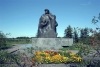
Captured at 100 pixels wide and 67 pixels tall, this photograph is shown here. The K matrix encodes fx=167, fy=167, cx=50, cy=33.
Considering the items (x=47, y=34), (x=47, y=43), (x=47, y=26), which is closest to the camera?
(x=47, y=43)

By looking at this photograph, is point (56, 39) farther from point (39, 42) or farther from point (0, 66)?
point (0, 66)

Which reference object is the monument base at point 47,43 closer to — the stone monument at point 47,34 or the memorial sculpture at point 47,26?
the stone monument at point 47,34

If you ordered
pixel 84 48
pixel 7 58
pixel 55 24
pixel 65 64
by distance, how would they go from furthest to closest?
pixel 55 24
pixel 65 64
pixel 7 58
pixel 84 48

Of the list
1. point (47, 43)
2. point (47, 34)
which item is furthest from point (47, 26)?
point (47, 43)

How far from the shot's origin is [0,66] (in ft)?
20.0

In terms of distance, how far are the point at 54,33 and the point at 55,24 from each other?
1.14 metres

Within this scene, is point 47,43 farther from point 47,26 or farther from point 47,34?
point 47,26

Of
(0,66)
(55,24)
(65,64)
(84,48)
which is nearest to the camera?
(84,48)

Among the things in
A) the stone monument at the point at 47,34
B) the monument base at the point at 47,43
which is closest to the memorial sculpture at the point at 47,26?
the stone monument at the point at 47,34

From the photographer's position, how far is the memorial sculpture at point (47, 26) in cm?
1667

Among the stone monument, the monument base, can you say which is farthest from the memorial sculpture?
the monument base

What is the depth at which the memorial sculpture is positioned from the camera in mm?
16672

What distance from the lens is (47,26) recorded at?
56.2ft

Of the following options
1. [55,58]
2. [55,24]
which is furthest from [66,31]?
[55,58]
